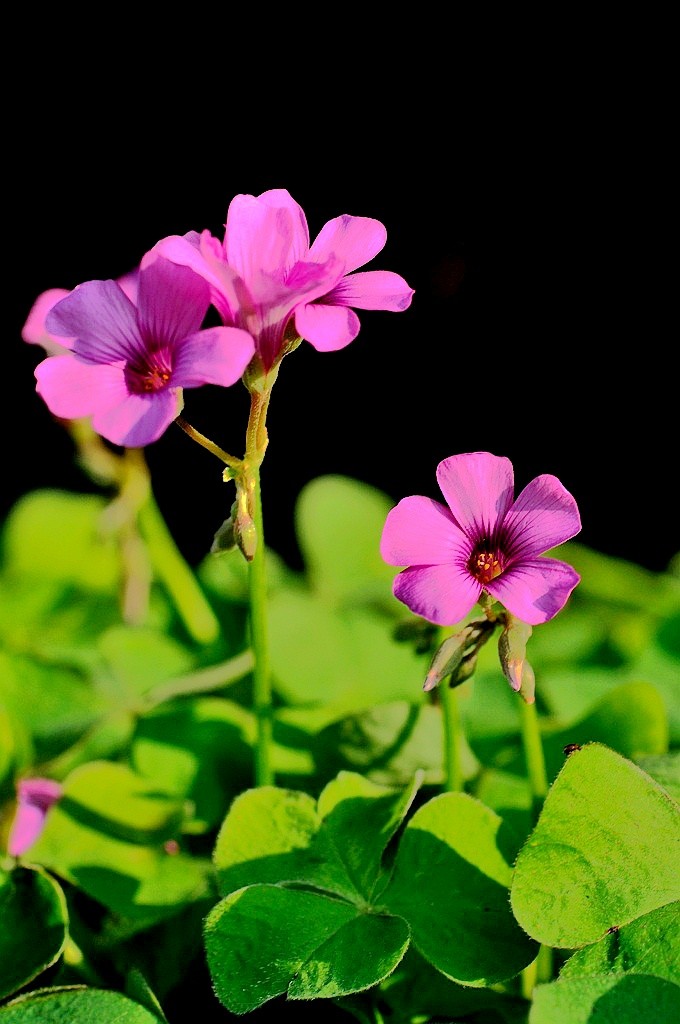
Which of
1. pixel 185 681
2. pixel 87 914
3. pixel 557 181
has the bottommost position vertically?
pixel 87 914

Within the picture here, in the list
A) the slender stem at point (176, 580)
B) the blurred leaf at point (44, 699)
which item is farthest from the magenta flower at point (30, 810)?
the slender stem at point (176, 580)

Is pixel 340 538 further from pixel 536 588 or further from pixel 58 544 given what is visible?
pixel 536 588

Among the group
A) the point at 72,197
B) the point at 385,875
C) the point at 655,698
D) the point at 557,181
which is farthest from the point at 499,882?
the point at 72,197

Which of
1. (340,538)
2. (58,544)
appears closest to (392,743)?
(340,538)

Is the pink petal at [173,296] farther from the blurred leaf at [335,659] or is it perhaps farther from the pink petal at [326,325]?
the blurred leaf at [335,659]

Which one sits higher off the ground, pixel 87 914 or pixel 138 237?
pixel 138 237

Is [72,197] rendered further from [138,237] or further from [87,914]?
[87,914]

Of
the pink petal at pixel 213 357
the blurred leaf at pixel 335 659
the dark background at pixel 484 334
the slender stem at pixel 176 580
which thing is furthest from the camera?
A: the dark background at pixel 484 334
